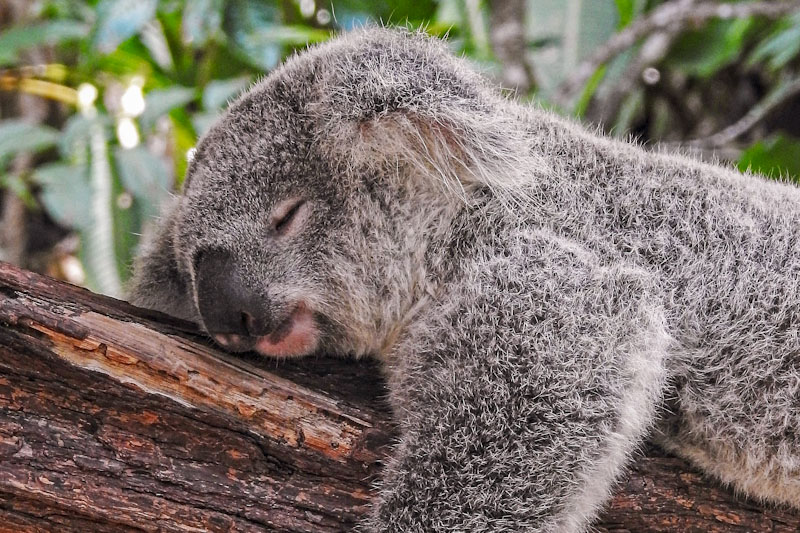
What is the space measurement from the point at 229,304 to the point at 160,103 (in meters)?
1.92

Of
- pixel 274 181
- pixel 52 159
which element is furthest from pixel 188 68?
pixel 274 181

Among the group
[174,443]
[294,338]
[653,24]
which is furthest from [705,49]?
[174,443]

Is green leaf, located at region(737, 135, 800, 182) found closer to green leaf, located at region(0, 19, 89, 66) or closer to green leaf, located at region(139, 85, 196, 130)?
green leaf, located at region(139, 85, 196, 130)

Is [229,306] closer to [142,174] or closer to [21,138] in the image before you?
[142,174]

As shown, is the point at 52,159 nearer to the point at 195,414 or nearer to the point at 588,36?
the point at 588,36

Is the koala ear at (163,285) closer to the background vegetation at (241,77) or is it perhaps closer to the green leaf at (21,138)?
the background vegetation at (241,77)

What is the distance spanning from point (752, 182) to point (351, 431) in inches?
51.1

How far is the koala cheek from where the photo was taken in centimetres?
187

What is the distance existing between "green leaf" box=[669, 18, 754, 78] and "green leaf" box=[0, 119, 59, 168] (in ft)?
11.0

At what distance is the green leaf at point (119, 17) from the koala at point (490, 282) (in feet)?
5.04

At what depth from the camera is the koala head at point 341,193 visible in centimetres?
183

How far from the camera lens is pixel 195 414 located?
1.68 m

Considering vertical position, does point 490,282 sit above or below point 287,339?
above

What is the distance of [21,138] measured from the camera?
11.6ft
